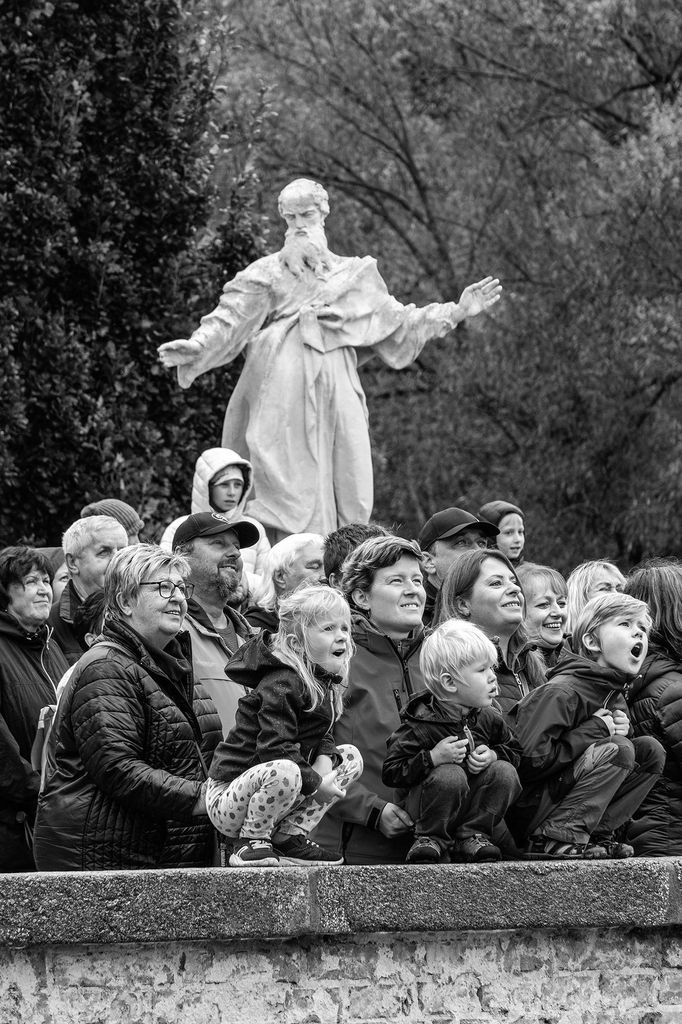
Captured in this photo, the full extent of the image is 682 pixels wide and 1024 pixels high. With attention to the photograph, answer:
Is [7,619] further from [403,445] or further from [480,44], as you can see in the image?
[480,44]

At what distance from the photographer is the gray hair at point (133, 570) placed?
5.96 m

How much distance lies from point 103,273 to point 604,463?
6151mm

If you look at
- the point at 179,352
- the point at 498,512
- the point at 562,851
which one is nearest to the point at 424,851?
the point at 562,851

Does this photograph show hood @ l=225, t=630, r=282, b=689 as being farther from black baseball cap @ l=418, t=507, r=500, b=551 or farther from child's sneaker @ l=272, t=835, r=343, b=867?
black baseball cap @ l=418, t=507, r=500, b=551

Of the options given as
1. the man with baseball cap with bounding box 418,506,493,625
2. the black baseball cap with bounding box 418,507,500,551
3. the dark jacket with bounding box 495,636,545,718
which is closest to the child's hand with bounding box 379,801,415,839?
the dark jacket with bounding box 495,636,545,718

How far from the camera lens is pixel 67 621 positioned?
25.5ft

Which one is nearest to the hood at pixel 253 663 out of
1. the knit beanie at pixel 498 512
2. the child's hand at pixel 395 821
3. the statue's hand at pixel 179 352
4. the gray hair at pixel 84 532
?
the child's hand at pixel 395 821

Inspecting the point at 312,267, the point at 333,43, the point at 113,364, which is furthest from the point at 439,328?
the point at 333,43

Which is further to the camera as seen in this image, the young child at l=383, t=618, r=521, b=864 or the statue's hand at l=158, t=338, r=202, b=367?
the statue's hand at l=158, t=338, r=202, b=367

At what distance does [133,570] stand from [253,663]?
0.67m

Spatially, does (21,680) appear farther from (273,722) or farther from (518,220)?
(518,220)

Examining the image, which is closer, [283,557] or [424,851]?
[424,851]

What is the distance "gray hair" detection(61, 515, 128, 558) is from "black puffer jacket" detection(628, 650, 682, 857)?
8.02 feet

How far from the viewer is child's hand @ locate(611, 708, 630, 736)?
5.89 meters
